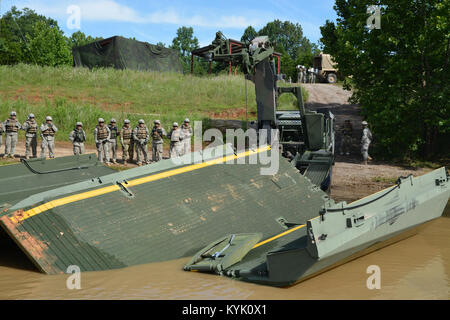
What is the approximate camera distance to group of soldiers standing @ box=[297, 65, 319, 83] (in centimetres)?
4225

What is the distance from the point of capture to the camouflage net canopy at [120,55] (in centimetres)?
3200

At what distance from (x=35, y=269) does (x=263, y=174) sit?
387cm

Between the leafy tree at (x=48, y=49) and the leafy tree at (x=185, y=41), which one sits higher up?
the leafy tree at (x=185, y=41)

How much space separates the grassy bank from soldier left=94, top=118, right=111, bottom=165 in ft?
15.4

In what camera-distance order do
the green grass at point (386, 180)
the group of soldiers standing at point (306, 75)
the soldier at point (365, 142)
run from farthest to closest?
the group of soldiers standing at point (306, 75), the soldier at point (365, 142), the green grass at point (386, 180)

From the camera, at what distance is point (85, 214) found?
5742 mm

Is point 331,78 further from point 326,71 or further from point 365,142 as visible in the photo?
point 365,142

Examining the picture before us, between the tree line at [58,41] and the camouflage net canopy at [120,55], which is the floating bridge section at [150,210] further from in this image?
the camouflage net canopy at [120,55]

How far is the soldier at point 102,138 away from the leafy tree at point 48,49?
3616 cm

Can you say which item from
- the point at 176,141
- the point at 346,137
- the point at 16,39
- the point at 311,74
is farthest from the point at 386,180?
the point at 16,39

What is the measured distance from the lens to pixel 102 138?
52.7ft

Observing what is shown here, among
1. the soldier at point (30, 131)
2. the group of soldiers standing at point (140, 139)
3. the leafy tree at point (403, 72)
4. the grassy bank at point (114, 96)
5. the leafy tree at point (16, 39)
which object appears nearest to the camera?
the group of soldiers standing at point (140, 139)

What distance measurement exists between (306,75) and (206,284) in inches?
1597

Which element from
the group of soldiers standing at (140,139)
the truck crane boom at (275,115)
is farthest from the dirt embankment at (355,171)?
the group of soldiers standing at (140,139)
